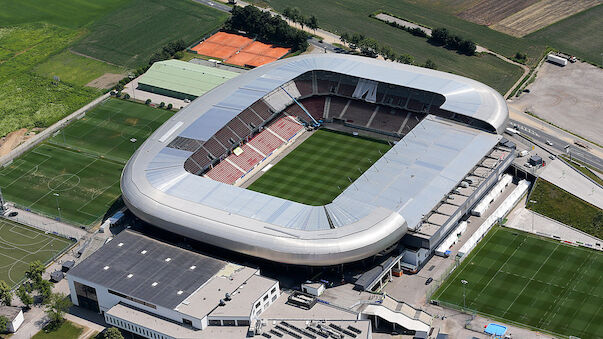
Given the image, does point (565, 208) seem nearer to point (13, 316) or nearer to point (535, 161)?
point (535, 161)

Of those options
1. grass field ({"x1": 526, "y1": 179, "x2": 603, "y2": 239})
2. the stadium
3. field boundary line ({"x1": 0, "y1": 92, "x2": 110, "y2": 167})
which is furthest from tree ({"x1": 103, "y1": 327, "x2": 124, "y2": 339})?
grass field ({"x1": 526, "y1": 179, "x2": 603, "y2": 239})

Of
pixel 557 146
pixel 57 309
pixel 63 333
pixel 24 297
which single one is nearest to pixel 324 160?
pixel 557 146

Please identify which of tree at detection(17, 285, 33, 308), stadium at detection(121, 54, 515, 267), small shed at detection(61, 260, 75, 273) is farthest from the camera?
small shed at detection(61, 260, 75, 273)

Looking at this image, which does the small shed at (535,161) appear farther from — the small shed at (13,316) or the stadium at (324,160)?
the small shed at (13,316)

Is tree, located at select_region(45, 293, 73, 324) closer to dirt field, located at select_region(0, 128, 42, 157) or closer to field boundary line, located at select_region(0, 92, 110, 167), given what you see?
field boundary line, located at select_region(0, 92, 110, 167)

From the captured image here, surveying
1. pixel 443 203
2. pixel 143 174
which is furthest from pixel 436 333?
pixel 143 174

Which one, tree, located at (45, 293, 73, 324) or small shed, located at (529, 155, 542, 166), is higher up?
small shed, located at (529, 155, 542, 166)

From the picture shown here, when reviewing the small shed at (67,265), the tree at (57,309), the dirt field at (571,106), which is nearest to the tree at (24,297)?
the tree at (57,309)
